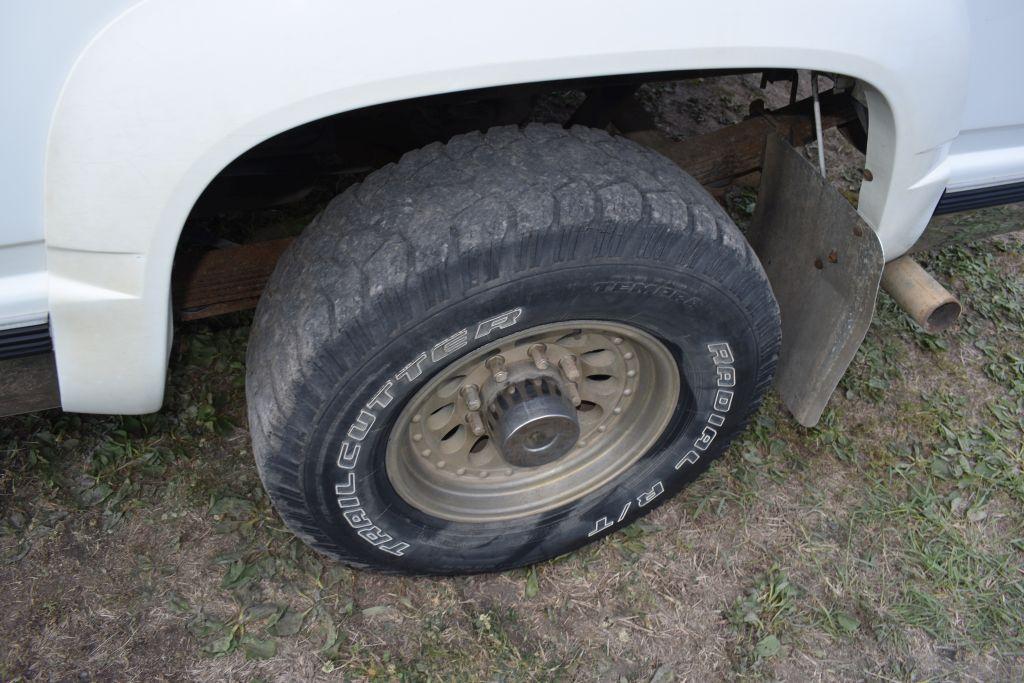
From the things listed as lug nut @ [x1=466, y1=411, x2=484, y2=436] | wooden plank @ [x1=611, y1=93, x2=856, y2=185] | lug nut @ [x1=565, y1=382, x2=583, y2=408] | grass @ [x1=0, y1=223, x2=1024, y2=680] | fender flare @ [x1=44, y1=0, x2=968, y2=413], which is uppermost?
fender flare @ [x1=44, y1=0, x2=968, y2=413]

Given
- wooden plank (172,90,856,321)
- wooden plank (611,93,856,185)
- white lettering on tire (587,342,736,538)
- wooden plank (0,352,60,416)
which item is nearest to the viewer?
wooden plank (0,352,60,416)

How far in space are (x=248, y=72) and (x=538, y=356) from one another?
98 cm

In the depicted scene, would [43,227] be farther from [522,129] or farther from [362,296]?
[522,129]

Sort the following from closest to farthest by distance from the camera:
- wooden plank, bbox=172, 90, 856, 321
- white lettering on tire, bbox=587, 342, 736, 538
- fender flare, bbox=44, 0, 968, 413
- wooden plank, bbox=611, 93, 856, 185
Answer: fender flare, bbox=44, 0, 968, 413 → white lettering on tire, bbox=587, 342, 736, 538 → wooden plank, bbox=172, 90, 856, 321 → wooden plank, bbox=611, 93, 856, 185

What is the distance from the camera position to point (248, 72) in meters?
1.22

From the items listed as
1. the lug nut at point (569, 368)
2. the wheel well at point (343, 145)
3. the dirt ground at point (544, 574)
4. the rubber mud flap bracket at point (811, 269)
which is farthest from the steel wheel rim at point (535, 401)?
the wheel well at point (343, 145)

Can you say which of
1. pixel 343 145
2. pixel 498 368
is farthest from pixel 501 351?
pixel 343 145

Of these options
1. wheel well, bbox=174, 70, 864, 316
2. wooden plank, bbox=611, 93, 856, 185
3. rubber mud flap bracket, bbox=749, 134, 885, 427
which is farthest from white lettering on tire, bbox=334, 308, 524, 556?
wooden plank, bbox=611, 93, 856, 185

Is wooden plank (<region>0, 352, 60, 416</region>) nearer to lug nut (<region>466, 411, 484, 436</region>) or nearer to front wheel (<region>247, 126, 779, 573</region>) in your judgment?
front wheel (<region>247, 126, 779, 573</region>)

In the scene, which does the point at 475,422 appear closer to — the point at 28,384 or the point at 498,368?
the point at 498,368

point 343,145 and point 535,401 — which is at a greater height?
point 343,145

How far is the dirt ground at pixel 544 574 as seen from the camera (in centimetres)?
207

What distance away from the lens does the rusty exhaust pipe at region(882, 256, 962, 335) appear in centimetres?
204

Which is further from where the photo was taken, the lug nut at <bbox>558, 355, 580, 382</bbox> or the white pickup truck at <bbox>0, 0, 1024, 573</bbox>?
the lug nut at <bbox>558, 355, 580, 382</bbox>
